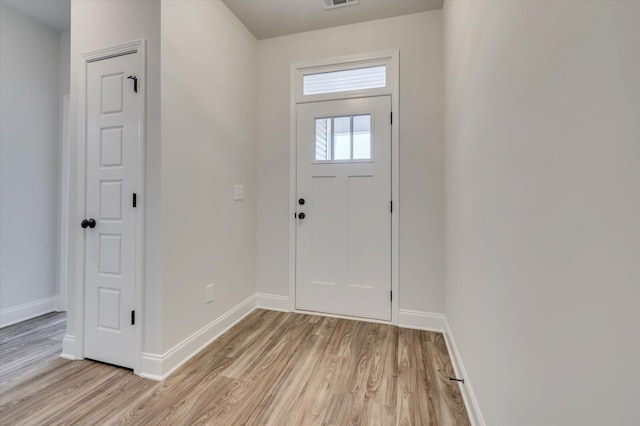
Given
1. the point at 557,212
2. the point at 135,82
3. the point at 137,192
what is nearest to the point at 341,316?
the point at 137,192

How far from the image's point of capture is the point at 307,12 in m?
2.46

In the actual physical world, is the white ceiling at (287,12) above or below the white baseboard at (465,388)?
above

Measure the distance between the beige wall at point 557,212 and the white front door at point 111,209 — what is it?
195 centimetres

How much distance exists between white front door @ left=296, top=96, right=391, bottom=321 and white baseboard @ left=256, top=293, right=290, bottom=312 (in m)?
0.14

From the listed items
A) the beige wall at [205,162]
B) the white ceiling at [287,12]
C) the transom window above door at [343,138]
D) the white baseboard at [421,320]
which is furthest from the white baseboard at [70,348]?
the white ceiling at [287,12]

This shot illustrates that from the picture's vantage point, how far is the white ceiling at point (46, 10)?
2.50m

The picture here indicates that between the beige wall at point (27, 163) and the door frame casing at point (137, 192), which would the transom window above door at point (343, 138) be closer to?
the door frame casing at point (137, 192)

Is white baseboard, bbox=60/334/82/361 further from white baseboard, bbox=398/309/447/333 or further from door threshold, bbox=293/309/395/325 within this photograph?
white baseboard, bbox=398/309/447/333

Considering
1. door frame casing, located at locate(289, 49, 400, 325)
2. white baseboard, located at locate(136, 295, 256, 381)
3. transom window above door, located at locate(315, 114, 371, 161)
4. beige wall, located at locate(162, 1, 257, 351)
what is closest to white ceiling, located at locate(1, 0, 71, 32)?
beige wall, located at locate(162, 1, 257, 351)

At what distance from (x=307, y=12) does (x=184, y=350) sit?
2.81 meters

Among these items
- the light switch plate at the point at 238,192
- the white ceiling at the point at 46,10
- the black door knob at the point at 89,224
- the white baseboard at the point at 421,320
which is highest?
the white ceiling at the point at 46,10

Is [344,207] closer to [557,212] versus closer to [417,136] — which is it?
[417,136]

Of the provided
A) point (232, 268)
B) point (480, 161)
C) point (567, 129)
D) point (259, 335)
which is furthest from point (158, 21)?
point (259, 335)

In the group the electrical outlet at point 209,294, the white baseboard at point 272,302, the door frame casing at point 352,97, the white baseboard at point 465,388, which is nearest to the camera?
the white baseboard at point 465,388
